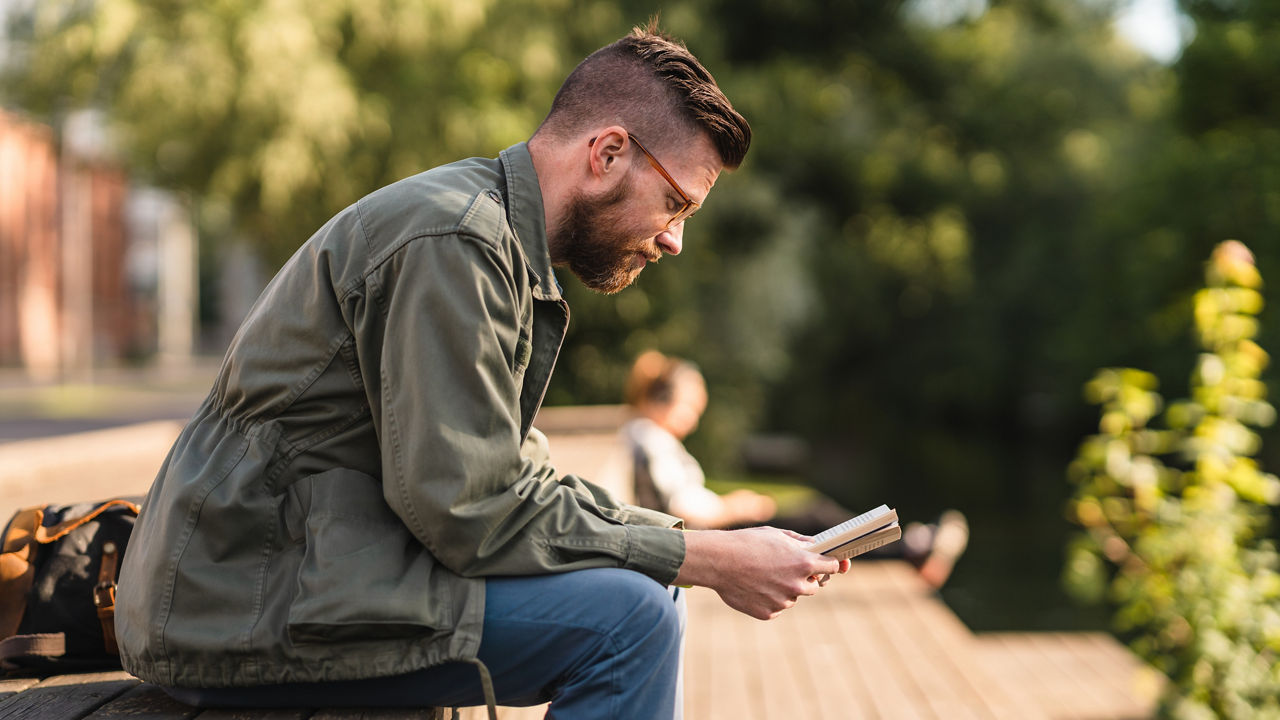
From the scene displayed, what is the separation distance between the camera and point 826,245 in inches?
758

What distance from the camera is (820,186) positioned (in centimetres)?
1727

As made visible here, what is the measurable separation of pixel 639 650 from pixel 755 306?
1437 cm

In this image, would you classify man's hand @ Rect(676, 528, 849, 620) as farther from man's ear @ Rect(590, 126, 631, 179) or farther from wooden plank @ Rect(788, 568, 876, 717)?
wooden plank @ Rect(788, 568, 876, 717)

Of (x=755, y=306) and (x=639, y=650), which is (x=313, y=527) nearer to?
(x=639, y=650)

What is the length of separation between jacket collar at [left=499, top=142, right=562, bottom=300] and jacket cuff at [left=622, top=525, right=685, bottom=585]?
15.7 inches

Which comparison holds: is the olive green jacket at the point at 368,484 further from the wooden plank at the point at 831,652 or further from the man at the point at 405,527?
the wooden plank at the point at 831,652

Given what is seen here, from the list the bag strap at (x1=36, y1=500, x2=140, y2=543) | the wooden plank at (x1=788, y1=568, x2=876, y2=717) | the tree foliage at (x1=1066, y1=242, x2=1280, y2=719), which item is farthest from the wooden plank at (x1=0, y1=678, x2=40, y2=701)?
the tree foliage at (x1=1066, y1=242, x2=1280, y2=719)

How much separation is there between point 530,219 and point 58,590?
112cm

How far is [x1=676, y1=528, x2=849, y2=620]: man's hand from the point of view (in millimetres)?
1830

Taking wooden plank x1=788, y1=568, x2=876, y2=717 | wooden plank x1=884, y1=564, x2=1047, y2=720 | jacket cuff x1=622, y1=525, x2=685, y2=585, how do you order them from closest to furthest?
jacket cuff x1=622, y1=525, x2=685, y2=585 → wooden plank x1=884, y1=564, x2=1047, y2=720 → wooden plank x1=788, y1=568, x2=876, y2=717

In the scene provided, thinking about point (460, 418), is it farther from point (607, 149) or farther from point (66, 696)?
point (66, 696)

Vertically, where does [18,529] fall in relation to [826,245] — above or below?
below

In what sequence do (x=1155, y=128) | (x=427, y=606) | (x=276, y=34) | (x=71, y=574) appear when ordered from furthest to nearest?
1. (x=1155, y=128)
2. (x=276, y=34)
3. (x=71, y=574)
4. (x=427, y=606)

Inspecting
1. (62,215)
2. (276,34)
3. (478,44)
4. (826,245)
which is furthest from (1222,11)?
(62,215)
